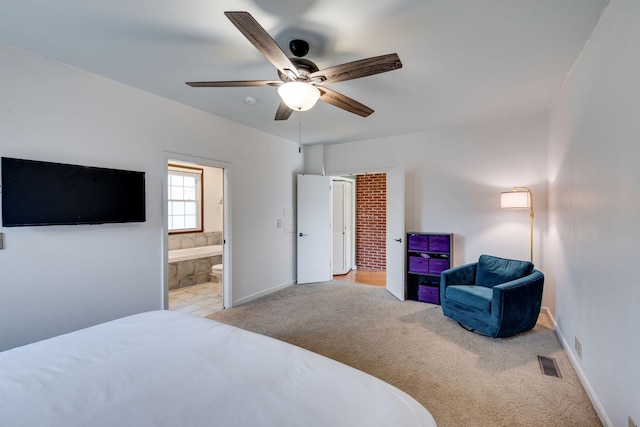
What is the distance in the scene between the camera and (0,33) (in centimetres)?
204

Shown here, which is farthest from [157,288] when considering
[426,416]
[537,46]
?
[537,46]

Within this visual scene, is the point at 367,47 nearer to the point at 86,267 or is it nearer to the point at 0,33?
the point at 0,33

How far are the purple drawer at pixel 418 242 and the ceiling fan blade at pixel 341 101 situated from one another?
2373 millimetres

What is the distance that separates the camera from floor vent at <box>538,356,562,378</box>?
7.70 feet

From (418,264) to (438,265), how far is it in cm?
28

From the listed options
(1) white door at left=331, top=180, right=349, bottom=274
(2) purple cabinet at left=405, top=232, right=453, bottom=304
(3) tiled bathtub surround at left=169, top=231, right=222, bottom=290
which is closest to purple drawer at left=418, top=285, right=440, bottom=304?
(2) purple cabinet at left=405, top=232, right=453, bottom=304

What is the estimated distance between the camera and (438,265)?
13.5ft

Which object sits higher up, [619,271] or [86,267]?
[619,271]

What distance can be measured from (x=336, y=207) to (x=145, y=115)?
3.89 metres

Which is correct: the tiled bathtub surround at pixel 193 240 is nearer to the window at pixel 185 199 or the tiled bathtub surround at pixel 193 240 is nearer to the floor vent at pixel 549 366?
the window at pixel 185 199

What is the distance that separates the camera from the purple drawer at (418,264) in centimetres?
420

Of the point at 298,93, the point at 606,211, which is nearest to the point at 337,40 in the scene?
the point at 298,93

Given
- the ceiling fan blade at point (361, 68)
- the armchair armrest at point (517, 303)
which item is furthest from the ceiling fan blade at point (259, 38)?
the armchair armrest at point (517, 303)

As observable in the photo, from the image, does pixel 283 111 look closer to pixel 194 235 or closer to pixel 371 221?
pixel 194 235
